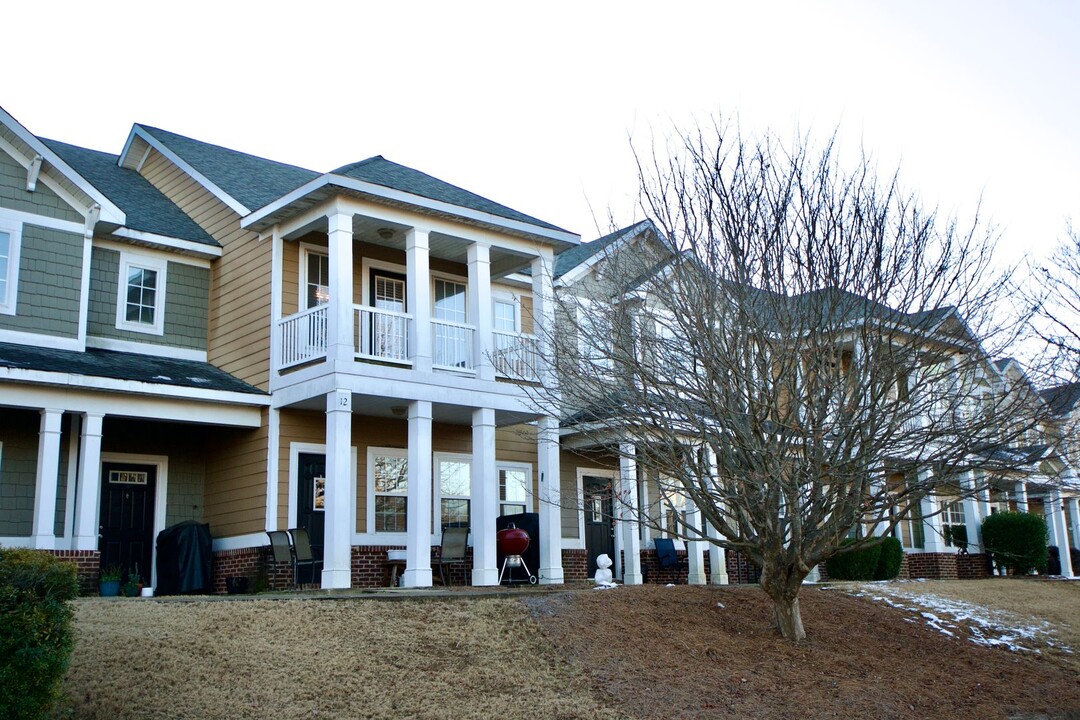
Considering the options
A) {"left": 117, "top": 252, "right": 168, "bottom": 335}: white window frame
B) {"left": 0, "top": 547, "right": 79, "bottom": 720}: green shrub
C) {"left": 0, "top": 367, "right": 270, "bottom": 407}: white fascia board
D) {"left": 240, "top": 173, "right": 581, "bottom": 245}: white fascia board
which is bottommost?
{"left": 0, "top": 547, "right": 79, "bottom": 720}: green shrub

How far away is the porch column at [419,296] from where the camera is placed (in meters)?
16.1

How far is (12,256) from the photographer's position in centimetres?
1548

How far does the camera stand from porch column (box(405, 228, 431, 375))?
633 inches

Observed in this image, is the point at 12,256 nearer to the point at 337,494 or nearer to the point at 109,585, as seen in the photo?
the point at 109,585

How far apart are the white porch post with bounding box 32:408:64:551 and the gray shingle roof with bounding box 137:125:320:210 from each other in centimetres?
493

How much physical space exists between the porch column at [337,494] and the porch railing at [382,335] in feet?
3.65

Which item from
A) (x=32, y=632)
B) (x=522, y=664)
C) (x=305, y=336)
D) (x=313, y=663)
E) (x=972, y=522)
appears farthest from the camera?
→ (x=972, y=522)

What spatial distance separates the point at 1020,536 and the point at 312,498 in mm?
17440

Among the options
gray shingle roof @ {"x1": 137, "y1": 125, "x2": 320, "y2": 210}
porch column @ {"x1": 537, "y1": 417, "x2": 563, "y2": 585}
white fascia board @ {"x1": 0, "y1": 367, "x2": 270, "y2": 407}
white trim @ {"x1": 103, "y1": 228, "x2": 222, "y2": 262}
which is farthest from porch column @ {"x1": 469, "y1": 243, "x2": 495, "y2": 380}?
white trim @ {"x1": 103, "y1": 228, "x2": 222, "y2": 262}

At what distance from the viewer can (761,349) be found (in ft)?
35.7

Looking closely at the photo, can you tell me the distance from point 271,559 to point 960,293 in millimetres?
10289

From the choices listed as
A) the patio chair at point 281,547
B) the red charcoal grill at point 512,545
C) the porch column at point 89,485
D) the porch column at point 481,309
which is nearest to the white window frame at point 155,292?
the porch column at point 89,485

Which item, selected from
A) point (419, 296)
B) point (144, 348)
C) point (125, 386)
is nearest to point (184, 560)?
point (125, 386)

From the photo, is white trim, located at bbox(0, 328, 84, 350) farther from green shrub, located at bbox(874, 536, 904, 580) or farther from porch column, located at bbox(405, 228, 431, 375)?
green shrub, located at bbox(874, 536, 904, 580)
